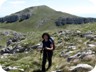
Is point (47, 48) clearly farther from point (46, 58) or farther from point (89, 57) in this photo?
point (89, 57)

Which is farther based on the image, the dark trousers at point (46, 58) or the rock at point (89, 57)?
the dark trousers at point (46, 58)

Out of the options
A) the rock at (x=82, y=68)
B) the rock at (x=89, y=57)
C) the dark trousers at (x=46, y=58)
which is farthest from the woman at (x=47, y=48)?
the rock at (x=89, y=57)

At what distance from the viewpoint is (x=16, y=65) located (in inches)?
492

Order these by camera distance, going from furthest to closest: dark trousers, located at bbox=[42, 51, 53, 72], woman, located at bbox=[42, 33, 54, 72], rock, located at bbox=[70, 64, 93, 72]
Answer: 1. dark trousers, located at bbox=[42, 51, 53, 72]
2. woman, located at bbox=[42, 33, 54, 72]
3. rock, located at bbox=[70, 64, 93, 72]

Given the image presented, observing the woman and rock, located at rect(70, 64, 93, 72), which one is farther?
the woman

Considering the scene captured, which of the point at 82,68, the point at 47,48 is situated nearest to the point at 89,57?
the point at 82,68

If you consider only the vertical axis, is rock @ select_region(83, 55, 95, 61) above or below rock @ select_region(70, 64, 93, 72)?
above

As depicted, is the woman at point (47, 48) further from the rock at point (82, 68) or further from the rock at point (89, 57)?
the rock at point (89, 57)

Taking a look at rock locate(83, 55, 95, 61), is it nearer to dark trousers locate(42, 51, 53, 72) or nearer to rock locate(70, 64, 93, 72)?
rock locate(70, 64, 93, 72)

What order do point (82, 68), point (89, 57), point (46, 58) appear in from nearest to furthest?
point (82, 68)
point (89, 57)
point (46, 58)

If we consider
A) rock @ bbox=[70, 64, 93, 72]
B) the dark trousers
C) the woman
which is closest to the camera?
rock @ bbox=[70, 64, 93, 72]

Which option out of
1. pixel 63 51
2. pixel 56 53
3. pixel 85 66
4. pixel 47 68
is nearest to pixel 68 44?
pixel 63 51

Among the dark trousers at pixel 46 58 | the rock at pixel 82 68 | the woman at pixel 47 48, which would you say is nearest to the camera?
the rock at pixel 82 68

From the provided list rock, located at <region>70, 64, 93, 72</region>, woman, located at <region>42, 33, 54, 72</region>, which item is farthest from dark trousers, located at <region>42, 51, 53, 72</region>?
rock, located at <region>70, 64, 93, 72</region>
